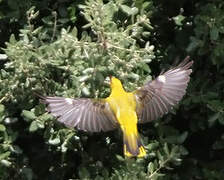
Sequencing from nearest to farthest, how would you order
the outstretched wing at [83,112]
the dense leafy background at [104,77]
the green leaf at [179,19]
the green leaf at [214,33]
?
1. the outstretched wing at [83,112]
2. the dense leafy background at [104,77]
3. the green leaf at [214,33]
4. the green leaf at [179,19]

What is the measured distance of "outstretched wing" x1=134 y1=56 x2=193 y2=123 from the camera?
2922mm

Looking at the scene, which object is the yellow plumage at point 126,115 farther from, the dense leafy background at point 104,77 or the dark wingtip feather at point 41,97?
the dark wingtip feather at point 41,97

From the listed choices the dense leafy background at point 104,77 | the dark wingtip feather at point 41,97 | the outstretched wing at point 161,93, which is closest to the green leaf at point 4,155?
the dense leafy background at point 104,77

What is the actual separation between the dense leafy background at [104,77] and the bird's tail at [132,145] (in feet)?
0.36

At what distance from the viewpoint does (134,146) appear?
2.89 meters

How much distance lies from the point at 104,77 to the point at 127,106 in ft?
0.56

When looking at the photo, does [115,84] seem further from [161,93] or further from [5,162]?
[5,162]

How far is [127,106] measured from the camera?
293 cm

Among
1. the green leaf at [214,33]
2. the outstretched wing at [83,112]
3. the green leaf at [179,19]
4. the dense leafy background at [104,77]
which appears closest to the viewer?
the outstretched wing at [83,112]

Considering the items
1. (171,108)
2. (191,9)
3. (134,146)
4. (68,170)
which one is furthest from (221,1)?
(68,170)

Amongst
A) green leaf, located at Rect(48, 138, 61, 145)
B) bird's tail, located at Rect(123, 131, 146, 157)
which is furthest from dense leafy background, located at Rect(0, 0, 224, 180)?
→ bird's tail, located at Rect(123, 131, 146, 157)

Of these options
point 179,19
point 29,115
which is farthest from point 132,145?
point 179,19

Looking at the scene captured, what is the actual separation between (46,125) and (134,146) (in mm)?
452

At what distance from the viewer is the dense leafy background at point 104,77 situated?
2930 mm
